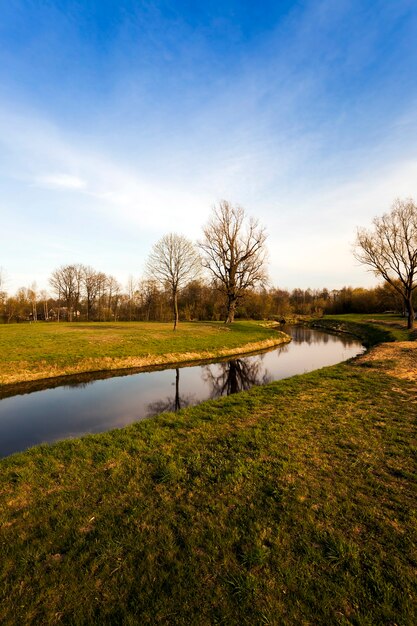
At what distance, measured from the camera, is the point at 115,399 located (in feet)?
45.4

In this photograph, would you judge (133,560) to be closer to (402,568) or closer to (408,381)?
(402,568)

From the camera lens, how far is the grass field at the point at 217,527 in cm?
351

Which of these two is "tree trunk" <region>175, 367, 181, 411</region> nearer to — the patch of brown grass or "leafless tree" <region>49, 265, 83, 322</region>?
the patch of brown grass

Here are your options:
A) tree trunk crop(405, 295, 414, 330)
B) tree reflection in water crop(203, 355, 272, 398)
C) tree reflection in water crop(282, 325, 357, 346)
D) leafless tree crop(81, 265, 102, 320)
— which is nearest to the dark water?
tree reflection in water crop(203, 355, 272, 398)

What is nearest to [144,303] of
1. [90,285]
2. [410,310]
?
[90,285]

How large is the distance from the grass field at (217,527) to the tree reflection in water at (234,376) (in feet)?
22.8

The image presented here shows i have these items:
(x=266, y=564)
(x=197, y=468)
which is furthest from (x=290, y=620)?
(x=197, y=468)

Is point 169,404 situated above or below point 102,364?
below

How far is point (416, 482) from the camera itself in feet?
19.1

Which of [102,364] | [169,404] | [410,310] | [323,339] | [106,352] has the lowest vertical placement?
[169,404]

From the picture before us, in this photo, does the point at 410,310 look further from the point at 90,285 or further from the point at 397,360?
the point at 90,285

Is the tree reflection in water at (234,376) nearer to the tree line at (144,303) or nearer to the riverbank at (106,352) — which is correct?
the riverbank at (106,352)

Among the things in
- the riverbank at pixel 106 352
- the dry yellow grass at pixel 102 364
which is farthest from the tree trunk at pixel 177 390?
the riverbank at pixel 106 352

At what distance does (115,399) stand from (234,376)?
27.0ft
